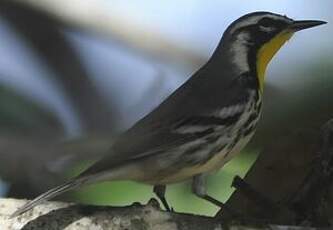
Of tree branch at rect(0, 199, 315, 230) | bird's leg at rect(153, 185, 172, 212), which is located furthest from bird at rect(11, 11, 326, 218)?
tree branch at rect(0, 199, 315, 230)

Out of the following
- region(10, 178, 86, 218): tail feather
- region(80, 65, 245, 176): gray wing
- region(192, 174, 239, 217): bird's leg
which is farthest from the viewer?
region(192, 174, 239, 217): bird's leg

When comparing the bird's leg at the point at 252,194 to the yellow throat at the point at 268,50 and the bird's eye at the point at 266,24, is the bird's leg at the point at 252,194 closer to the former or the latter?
the yellow throat at the point at 268,50

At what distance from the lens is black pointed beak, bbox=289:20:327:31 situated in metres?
2.86

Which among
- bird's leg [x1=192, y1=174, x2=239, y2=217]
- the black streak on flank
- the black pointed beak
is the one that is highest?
the black pointed beak

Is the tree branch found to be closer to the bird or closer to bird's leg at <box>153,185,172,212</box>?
the bird

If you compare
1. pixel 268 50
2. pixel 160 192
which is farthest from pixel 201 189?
pixel 268 50

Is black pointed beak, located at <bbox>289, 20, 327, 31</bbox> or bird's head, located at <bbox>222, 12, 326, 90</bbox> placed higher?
bird's head, located at <bbox>222, 12, 326, 90</bbox>

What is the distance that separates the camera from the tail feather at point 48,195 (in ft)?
7.48

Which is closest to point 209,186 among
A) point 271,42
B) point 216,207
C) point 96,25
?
→ point 216,207

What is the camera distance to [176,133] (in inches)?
109

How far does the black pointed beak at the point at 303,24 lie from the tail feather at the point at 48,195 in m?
0.84

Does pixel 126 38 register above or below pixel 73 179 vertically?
above

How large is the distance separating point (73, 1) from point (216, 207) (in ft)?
2.67

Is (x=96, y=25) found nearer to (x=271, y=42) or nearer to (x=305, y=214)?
(x=271, y=42)
